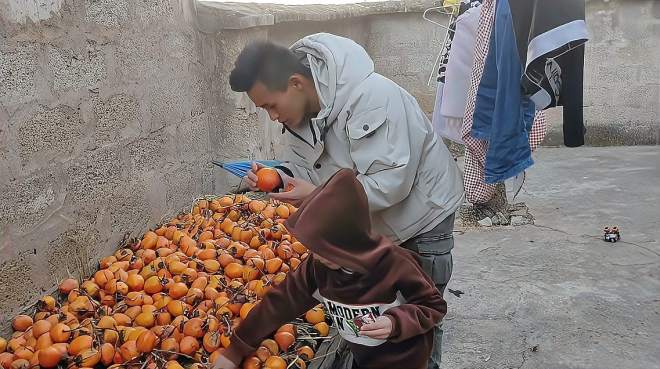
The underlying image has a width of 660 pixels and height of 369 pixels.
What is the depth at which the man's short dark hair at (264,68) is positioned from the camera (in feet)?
7.90

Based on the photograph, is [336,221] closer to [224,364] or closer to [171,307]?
[224,364]

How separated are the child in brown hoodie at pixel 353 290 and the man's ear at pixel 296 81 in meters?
0.55

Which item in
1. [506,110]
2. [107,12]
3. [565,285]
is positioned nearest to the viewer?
[506,110]

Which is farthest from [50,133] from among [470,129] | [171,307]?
[470,129]

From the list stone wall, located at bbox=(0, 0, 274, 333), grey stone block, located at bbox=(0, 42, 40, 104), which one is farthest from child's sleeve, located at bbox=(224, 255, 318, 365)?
grey stone block, located at bbox=(0, 42, 40, 104)

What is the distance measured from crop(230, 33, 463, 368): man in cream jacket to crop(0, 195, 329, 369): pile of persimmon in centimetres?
58

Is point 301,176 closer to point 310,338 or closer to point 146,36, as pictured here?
point 310,338

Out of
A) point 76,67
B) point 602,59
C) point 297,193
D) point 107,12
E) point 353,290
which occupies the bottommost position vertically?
point 353,290

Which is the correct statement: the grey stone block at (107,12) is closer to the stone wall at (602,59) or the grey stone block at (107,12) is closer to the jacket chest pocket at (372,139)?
the jacket chest pocket at (372,139)

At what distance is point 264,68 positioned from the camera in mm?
2412

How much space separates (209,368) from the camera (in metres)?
2.48

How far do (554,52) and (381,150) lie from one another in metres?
0.99

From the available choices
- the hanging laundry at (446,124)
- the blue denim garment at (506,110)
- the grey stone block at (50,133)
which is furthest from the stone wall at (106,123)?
the blue denim garment at (506,110)

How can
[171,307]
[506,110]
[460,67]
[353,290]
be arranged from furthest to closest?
[460,67]
[506,110]
[171,307]
[353,290]
